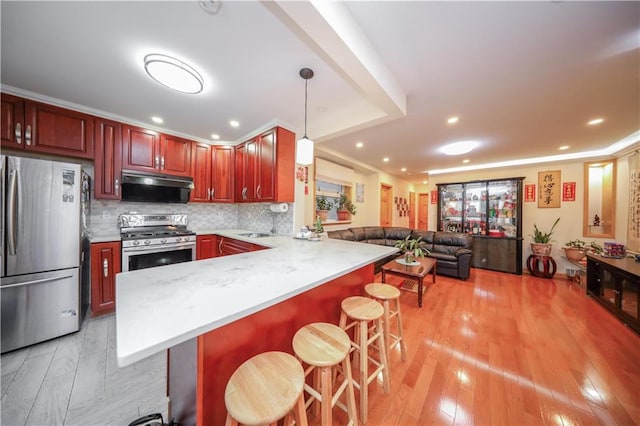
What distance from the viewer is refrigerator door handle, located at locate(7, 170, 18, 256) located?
1.74m

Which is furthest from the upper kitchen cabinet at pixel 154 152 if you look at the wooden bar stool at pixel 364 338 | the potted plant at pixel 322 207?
the wooden bar stool at pixel 364 338

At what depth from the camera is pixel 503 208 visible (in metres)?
4.58

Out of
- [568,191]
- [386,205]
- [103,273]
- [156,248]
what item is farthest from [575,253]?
[103,273]

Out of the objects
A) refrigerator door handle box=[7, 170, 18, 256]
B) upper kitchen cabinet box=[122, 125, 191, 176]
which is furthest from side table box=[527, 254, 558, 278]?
refrigerator door handle box=[7, 170, 18, 256]

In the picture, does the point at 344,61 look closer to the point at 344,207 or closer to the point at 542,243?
the point at 344,207

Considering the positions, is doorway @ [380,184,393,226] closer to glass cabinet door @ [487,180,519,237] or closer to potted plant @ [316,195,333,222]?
potted plant @ [316,195,333,222]

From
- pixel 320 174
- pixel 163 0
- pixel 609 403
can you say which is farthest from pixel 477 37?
pixel 320 174

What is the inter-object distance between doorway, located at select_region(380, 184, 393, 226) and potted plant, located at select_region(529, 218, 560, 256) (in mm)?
3133

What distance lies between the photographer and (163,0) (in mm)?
1147

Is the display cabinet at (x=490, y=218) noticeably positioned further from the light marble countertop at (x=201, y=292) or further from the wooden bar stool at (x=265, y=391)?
the wooden bar stool at (x=265, y=391)

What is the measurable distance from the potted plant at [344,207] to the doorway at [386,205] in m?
1.52

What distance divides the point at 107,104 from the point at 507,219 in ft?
23.1

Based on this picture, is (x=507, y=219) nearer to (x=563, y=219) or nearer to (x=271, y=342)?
(x=563, y=219)

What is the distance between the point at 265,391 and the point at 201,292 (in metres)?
0.47
